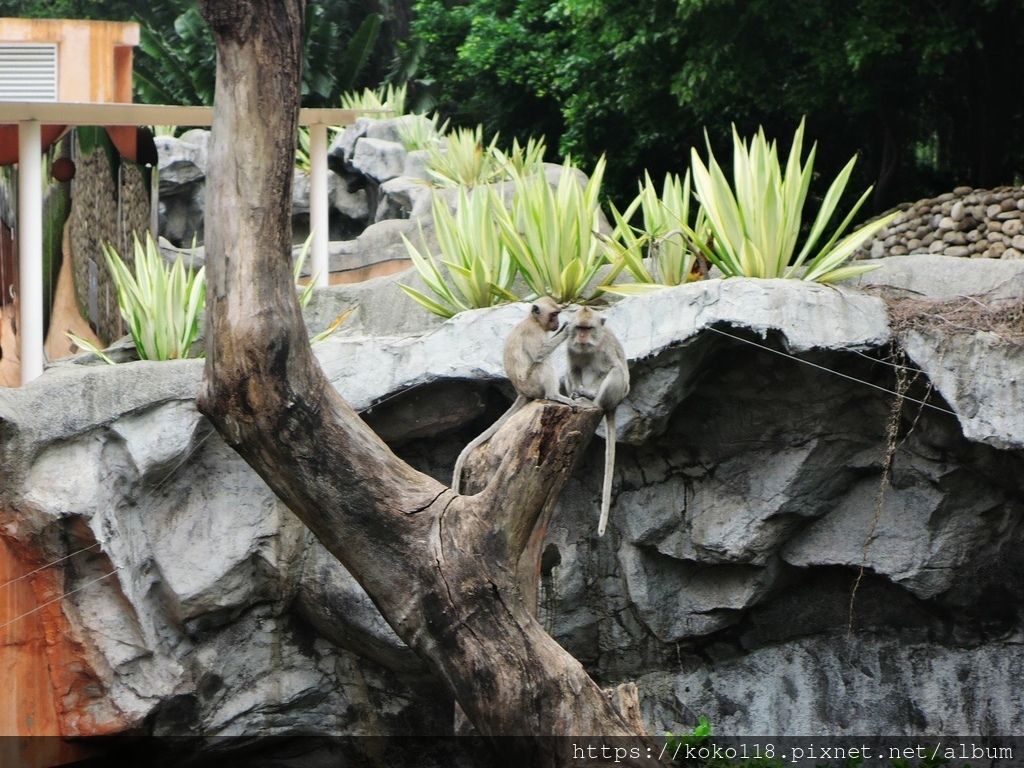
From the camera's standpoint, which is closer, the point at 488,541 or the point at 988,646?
the point at 488,541

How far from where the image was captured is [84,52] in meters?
11.9

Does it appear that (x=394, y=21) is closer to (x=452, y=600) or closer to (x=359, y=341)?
(x=359, y=341)

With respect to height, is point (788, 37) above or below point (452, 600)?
above

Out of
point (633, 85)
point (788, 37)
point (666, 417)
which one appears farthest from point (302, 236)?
point (666, 417)

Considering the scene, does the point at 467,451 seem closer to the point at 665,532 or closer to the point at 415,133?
the point at 665,532

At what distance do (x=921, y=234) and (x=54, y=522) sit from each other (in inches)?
296

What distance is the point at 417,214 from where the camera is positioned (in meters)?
12.8

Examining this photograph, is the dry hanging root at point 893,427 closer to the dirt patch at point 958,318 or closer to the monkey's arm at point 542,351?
the dirt patch at point 958,318

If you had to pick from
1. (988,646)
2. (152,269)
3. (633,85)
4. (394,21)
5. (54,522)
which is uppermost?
(394,21)

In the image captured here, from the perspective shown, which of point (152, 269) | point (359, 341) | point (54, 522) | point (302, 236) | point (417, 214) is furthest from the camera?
point (302, 236)

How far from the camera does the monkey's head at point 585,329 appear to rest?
6574mm

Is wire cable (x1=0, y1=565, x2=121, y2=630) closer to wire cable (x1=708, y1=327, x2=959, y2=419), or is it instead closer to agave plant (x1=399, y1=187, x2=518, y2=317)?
agave plant (x1=399, y1=187, x2=518, y2=317)

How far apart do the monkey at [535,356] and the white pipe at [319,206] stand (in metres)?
3.69

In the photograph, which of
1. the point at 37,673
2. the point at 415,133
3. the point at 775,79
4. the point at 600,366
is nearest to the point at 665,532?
the point at 600,366
